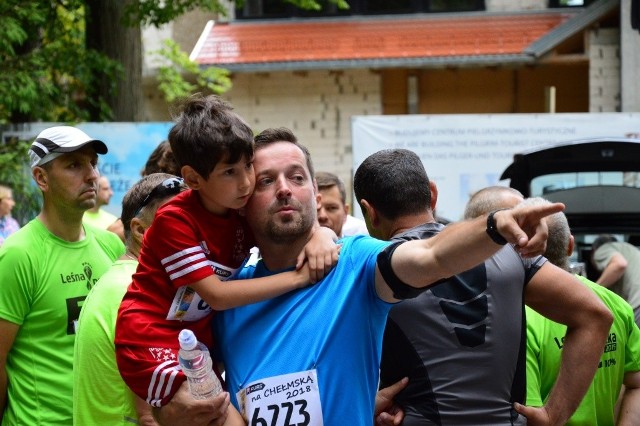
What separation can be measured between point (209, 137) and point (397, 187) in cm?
83

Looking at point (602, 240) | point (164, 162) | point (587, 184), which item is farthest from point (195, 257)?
point (587, 184)

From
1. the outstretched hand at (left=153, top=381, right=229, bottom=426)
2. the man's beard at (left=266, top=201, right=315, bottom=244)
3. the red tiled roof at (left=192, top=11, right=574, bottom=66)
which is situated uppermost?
the red tiled roof at (left=192, top=11, right=574, bottom=66)

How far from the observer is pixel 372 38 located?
74.5ft

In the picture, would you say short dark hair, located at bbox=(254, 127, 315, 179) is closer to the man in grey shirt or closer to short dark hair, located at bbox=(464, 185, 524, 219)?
the man in grey shirt

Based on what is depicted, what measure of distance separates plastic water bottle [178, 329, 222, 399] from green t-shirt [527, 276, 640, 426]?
1612 mm

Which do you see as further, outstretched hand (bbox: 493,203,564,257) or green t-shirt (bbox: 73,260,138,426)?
green t-shirt (bbox: 73,260,138,426)

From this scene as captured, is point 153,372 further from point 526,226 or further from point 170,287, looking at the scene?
point 526,226

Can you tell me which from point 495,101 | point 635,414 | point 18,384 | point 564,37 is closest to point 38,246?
point 18,384

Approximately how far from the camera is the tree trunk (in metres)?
13.9

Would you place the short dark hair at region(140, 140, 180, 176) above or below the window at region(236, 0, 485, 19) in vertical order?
below

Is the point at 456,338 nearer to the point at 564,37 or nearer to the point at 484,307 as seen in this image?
the point at 484,307

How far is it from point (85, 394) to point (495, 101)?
19201 millimetres

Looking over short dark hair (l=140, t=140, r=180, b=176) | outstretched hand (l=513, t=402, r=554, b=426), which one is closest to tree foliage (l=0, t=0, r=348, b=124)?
short dark hair (l=140, t=140, r=180, b=176)

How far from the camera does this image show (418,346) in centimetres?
401
